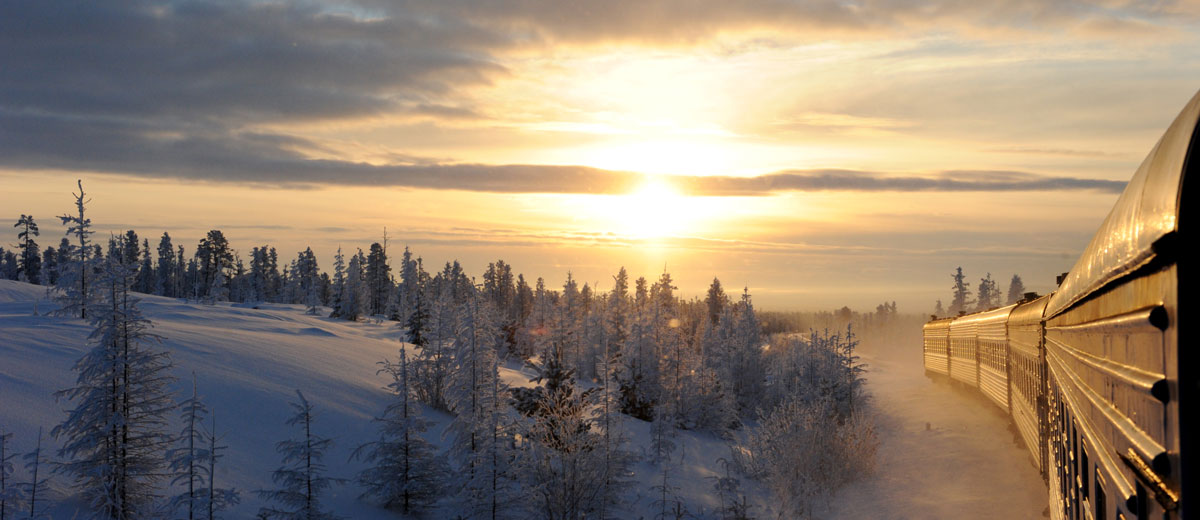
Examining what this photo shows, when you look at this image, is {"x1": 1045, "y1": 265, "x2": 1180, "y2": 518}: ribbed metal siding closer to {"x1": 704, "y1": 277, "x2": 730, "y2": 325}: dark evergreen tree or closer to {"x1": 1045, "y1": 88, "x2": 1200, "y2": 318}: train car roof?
{"x1": 1045, "y1": 88, "x2": 1200, "y2": 318}: train car roof

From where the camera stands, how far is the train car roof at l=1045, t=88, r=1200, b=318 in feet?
8.32

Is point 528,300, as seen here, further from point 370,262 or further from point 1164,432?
point 1164,432

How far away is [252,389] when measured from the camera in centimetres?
2506

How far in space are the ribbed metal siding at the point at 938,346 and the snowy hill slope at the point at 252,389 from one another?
495 inches

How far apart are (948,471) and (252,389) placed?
79.7ft

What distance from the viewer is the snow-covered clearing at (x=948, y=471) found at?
21.8m

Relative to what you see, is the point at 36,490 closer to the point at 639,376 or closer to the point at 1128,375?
the point at 1128,375

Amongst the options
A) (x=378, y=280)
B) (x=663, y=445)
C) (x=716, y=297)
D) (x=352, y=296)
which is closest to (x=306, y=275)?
(x=378, y=280)

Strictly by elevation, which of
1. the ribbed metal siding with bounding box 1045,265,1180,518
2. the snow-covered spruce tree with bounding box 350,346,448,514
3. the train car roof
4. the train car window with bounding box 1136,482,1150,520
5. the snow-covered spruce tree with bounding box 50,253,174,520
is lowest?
the snow-covered spruce tree with bounding box 350,346,448,514

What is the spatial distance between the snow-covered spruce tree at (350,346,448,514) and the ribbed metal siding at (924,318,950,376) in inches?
A: 1019

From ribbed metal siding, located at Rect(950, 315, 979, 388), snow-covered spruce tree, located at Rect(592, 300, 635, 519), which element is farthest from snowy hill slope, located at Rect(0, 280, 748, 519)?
ribbed metal siding, located at Rect(950, 315, 979, 388)

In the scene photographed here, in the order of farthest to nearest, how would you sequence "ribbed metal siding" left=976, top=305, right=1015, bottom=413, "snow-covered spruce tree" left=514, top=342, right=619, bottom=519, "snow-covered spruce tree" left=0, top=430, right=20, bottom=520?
"snow-covered spruce tree" left=514, top=342, right=619, bottom=519
"ribbed metal siding" left=976, top=305, right=1015, bottom=413
"snow-covered spruce tree" left=0, top=430, right=20, bottom=520

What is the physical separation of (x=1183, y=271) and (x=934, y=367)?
146ft

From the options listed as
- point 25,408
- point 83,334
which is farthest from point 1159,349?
point 83,334
